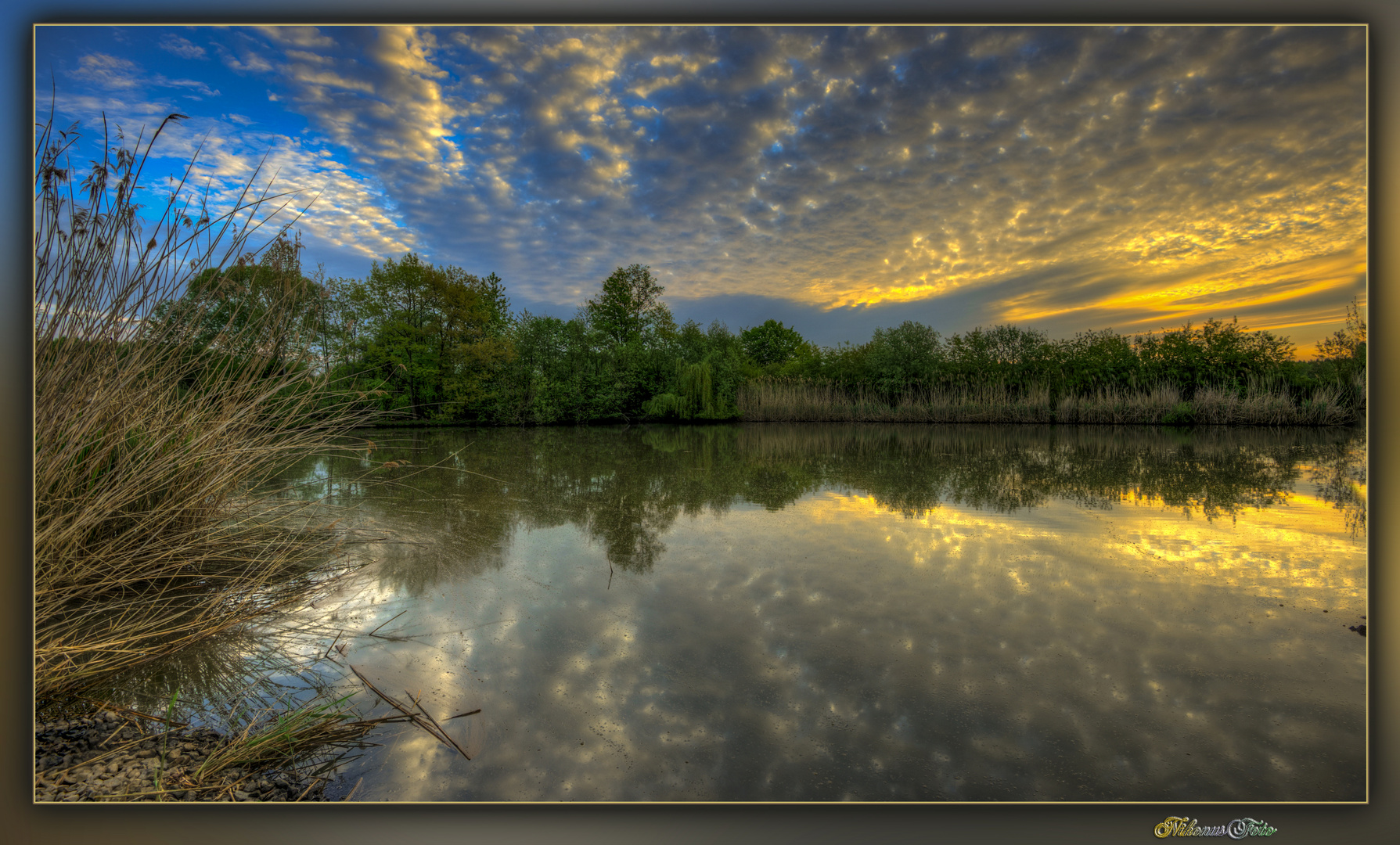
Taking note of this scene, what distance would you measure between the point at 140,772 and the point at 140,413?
1524 mm

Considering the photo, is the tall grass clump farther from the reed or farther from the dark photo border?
the reed

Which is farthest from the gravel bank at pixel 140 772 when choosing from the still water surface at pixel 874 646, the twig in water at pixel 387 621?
the twig in water at pixel 387 621

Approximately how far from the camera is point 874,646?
1.69 m

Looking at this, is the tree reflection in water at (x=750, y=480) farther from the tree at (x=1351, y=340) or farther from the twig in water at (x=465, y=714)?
the twig in water at (x=465, y=714)

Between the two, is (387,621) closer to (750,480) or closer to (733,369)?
(750,480)

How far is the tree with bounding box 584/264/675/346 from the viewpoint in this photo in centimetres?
1359

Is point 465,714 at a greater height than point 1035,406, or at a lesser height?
lesser

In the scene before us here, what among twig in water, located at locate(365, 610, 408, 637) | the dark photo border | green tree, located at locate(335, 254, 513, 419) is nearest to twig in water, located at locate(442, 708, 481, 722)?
the dark photo border

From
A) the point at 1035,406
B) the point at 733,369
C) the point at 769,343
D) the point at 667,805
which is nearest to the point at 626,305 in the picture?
the point at 733,369

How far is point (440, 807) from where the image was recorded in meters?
1.13

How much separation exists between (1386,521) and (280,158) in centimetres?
400

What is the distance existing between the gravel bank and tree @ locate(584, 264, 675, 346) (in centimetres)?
1270

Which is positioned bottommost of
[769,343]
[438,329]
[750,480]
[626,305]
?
[750,480]

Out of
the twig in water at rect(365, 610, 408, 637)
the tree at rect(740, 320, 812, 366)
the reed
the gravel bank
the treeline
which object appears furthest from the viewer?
the tree at rect(740, 320, 812, 366)
